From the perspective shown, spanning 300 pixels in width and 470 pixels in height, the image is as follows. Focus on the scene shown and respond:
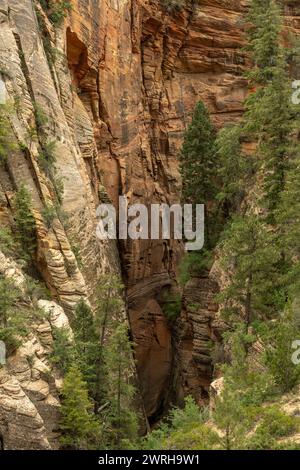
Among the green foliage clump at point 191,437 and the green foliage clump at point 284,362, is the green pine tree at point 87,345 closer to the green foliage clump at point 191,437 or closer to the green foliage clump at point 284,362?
the green foliage clump at point 191,437

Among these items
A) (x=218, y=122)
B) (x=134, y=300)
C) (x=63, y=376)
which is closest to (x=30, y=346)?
(x=63, y=376)

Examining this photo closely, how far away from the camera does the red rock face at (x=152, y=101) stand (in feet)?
110

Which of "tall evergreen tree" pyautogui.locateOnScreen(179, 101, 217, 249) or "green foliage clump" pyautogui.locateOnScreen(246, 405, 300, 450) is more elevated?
"tall evergreen tree" pyautogui.locateOnScreen(179, 101, 217, 249)

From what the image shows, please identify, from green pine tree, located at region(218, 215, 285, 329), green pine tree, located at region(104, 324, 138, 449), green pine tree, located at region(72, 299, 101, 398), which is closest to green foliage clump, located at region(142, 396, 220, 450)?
green pine tree, located at region(104, 324, 138, 449)

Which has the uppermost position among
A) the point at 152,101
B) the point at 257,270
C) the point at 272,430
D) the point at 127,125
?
the point at 152,101

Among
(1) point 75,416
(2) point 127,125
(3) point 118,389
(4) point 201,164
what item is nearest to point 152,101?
(2) point 127,125

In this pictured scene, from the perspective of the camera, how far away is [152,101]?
4156cm

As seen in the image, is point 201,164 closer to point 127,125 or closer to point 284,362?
point 127,125

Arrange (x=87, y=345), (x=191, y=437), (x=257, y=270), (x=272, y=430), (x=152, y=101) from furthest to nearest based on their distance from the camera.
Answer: (x=152, y=101)
(x=257, y=270)
(x=87, y=345)
(x=191, y=437)
(x=272, y=430)

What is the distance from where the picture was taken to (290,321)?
1788 centimetres

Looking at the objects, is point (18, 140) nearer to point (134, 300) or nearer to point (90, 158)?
point (90, 158)

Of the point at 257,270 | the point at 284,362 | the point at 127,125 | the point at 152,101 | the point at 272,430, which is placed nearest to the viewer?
the point at 272,430

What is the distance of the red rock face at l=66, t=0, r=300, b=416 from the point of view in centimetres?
3350

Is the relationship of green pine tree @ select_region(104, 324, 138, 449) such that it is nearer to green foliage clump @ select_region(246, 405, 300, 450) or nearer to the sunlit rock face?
the sunlit rock face
